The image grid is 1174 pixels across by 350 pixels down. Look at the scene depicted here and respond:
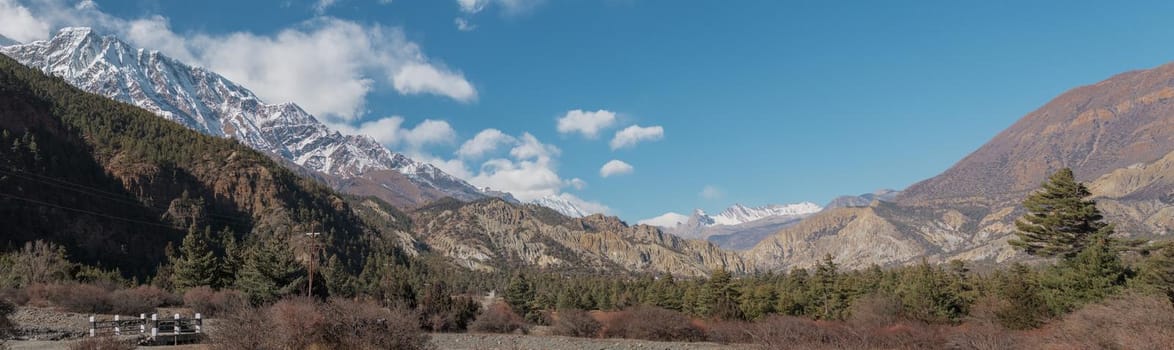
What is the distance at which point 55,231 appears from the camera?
83500mm

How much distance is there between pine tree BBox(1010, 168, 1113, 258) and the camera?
44.0m

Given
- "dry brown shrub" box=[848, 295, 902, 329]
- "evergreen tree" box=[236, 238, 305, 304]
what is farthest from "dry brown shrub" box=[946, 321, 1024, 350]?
"evergreen tree" box=[236, 238, 305, 304]

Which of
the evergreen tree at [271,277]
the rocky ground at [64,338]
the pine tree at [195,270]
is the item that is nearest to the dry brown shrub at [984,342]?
the rocky ground at [64,338]

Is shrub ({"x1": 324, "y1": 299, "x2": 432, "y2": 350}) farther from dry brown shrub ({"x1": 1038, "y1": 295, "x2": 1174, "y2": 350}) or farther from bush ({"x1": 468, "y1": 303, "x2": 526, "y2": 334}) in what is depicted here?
bush ({"x1": 468, "y1": 303, "x2": 526, "y2": 334})

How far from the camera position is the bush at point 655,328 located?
142ft

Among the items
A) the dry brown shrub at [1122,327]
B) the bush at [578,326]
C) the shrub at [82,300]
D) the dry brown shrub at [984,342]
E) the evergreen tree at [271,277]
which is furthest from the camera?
the bush at [578,326]

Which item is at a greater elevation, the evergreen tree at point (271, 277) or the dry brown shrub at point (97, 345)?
the evergreen tree at point (271, 277)

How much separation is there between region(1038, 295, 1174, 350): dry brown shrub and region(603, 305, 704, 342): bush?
75.5 feet

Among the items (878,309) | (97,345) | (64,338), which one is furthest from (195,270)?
(878,309)

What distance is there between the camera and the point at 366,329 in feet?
43.2

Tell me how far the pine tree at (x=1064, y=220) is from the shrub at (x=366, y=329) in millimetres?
46769

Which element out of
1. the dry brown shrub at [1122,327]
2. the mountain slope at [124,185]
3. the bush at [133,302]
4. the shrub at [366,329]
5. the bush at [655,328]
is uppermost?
the mountain slope at [124,185]

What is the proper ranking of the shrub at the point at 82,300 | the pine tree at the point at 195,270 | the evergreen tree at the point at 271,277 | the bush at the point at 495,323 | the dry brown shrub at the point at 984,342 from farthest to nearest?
the pine tree at the point at 195,270 < the bush at the point at 495,323 < the evergreen tree at the point at 271,277 < the shrub at the point at 82,300 < the dry brown shrub at the point at 984,342

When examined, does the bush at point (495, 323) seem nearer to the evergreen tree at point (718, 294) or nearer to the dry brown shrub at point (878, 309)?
the evergreen tree at point (718, 294)
